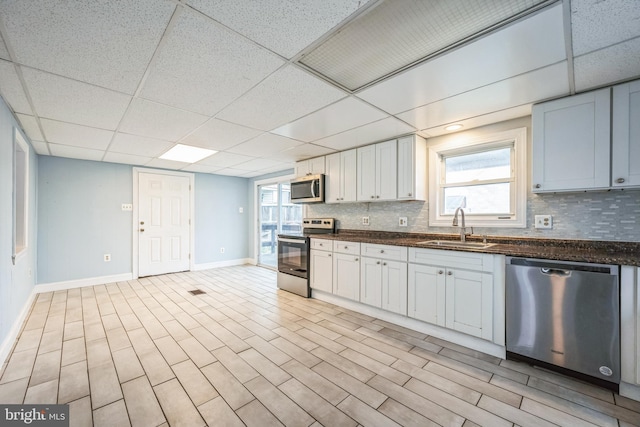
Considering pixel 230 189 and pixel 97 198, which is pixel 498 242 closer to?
pixel 230 189

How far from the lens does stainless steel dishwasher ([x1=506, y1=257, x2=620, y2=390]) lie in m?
1.79

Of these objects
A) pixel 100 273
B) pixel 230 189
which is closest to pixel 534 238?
pixel 230 189

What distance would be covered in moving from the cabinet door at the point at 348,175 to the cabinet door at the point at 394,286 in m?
1.20

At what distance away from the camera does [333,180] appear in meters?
4.09

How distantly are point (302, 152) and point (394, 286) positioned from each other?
2400mm

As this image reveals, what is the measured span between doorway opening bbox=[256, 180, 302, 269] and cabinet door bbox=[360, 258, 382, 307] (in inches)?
103

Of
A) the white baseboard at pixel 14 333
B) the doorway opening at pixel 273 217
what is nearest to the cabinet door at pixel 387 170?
Answer: the doorway opening at pixel 273 217

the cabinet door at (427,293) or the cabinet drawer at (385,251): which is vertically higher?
the cabinet drawer at (385,251)

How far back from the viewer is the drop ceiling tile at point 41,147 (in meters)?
3.54

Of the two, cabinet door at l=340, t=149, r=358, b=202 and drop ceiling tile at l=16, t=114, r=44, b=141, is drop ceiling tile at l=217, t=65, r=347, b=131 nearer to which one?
cabinet door at l=340, t=149, r=358, b=202

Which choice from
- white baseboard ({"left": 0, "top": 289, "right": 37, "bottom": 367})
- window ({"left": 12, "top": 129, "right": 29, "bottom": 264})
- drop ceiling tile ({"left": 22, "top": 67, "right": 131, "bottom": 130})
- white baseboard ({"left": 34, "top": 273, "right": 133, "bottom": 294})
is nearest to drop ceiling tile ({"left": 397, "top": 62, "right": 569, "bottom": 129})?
drop ceiling tile ({"left": 22, "top": 67, "right": 131, "bottom": 130})

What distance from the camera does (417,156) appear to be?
3.19 meters

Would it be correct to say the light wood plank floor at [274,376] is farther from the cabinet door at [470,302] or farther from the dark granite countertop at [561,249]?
the dark granite countertop at [561,249]

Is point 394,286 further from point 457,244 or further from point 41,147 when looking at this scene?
point 41,147
